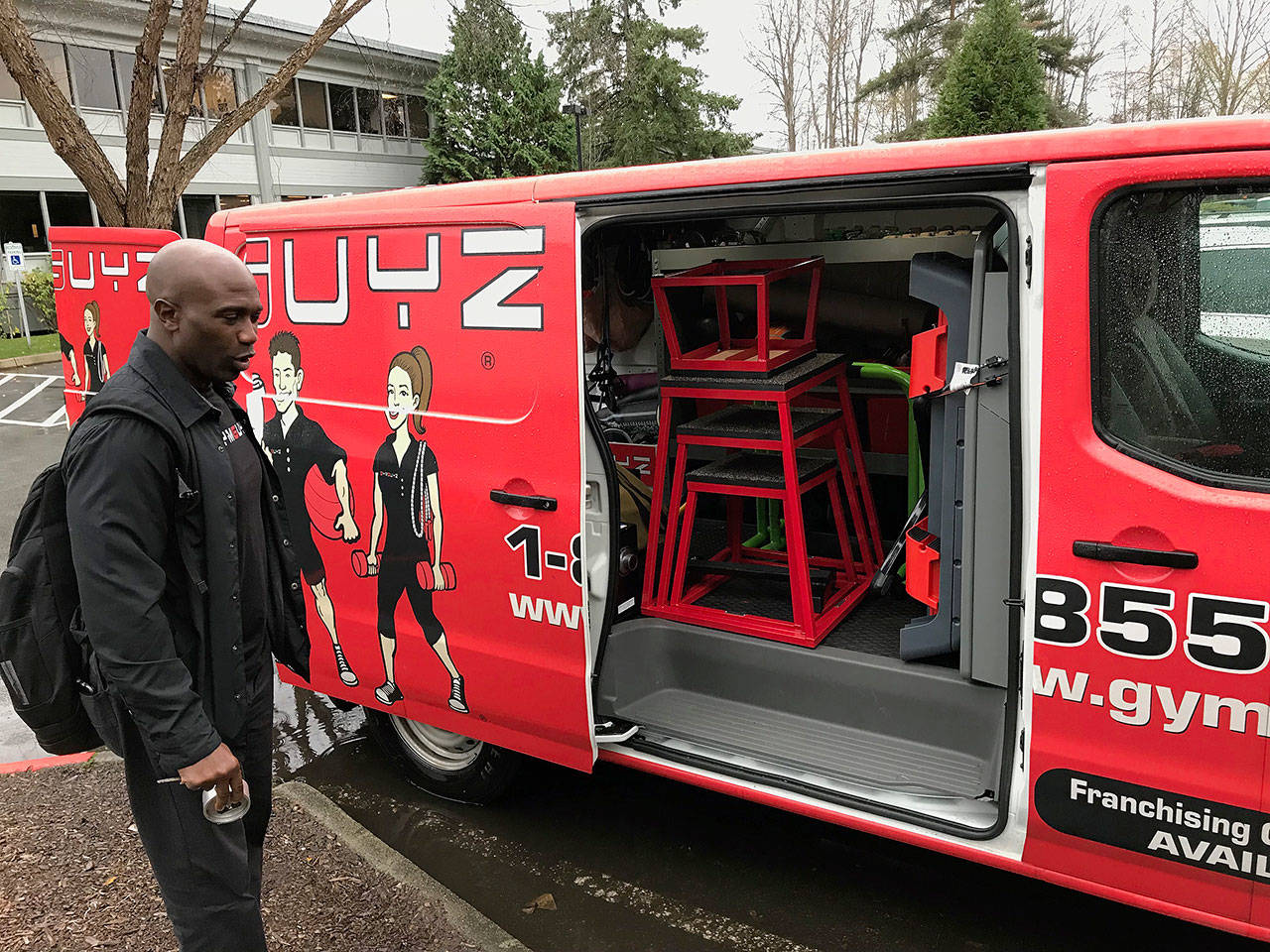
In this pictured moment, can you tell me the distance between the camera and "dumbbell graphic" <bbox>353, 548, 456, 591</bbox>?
315cm

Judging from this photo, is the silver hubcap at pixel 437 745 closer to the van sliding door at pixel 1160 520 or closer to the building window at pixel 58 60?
the van sliding door at pixel 1160 520

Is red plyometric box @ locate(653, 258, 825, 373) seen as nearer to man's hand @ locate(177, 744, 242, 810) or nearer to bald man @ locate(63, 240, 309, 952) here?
bald man @ locate(63, 240, 309, 952)

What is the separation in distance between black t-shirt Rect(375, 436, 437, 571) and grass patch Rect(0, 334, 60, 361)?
59.1ft

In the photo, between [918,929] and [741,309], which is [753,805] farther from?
[741,309]

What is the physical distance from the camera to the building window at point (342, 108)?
1061 inches

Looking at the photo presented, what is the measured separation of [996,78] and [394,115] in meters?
17.8

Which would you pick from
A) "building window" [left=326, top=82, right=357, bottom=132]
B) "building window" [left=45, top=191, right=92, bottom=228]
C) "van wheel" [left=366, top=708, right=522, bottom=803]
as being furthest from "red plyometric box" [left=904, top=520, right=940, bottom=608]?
"building window" [left=326, top=82, right=357, bottom=132]

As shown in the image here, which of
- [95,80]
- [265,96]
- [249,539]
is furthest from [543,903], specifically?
[95,80]

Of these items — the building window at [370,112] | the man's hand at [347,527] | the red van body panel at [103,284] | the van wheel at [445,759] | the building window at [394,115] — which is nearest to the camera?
the man's hand at [347,527]

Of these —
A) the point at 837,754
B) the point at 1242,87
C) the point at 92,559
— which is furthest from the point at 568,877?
the point at 1242,87

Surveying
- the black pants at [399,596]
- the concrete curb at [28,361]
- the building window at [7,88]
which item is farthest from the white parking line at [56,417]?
the black pants at [399,596]

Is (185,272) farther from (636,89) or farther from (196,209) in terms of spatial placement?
(636,89)

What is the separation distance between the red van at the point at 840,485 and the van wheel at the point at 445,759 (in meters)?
0.02

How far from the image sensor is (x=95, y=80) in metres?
21.3
